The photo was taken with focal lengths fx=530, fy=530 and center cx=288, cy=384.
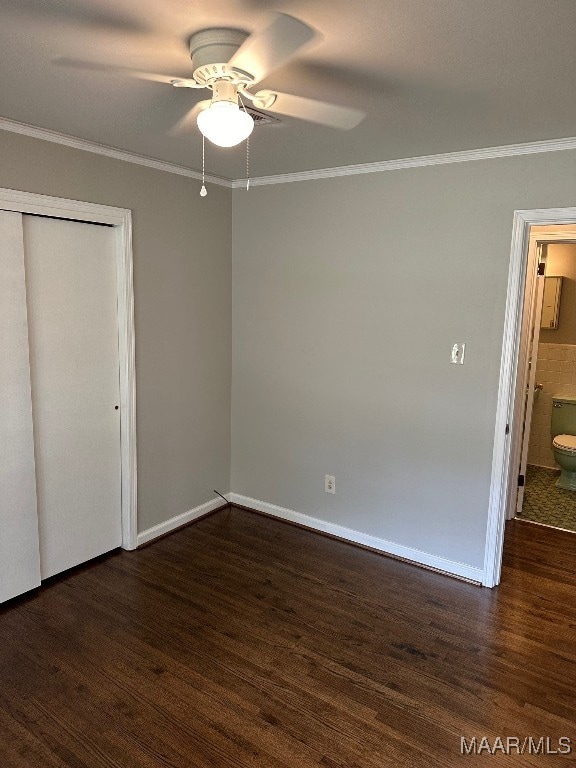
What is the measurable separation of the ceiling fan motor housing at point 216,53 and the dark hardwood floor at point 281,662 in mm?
2377

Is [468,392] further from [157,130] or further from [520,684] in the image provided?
[157,130]

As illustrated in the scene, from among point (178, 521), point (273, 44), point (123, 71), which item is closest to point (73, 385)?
point (178, 521)

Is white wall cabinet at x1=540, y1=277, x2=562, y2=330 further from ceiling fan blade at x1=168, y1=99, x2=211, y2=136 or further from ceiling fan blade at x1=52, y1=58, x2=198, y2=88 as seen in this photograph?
ceiling fan blade at x1=52, y1=58, x2=198, y2=88

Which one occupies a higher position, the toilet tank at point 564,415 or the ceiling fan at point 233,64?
the ceiling fan at point 233,64

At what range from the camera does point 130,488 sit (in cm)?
338

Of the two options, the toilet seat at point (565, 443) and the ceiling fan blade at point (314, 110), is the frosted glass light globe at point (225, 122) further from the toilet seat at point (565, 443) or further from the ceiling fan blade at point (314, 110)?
the toilet seat at point (565, 443)

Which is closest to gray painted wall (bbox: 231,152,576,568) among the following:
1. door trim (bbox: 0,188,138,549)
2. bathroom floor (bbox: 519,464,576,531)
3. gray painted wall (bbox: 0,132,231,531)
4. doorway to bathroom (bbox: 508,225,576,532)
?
gray painted wall (bbox: 0,132,231,531)

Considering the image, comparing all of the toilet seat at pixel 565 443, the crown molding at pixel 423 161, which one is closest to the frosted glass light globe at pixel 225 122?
the crown molding at pixel 423 161

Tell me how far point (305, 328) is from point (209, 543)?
1.60 m

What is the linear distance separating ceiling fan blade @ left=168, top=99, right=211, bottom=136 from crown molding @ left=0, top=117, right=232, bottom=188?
1.73 ft


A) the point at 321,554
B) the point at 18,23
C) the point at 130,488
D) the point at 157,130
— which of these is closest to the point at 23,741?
the point at 130,488

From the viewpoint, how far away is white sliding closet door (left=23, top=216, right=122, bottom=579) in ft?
9.33

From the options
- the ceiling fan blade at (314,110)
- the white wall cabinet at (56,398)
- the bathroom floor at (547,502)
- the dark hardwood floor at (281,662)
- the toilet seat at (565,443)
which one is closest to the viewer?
the dark hardwood floor at (281,662)

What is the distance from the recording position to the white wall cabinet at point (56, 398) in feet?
8.90
